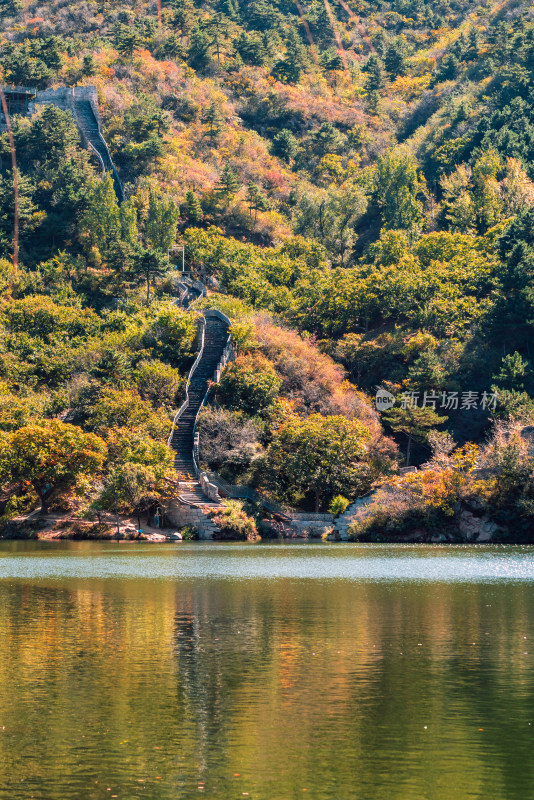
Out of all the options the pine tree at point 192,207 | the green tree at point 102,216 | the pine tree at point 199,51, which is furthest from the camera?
the pine tree at point 199,51

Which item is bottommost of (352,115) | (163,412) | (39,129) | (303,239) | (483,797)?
(483,797)

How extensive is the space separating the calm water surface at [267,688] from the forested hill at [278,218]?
24029mm

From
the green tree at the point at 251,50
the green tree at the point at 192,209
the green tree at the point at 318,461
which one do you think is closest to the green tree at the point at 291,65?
the green tree at the point at 251,50

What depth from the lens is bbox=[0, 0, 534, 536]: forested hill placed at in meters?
67.0

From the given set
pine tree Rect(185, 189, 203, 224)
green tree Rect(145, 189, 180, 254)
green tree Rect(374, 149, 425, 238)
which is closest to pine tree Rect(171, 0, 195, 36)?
pine tree Rect(185, 189, 203, 224)

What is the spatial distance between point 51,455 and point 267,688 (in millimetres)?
37629

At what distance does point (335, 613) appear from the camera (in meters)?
28.4

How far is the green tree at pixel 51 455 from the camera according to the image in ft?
181

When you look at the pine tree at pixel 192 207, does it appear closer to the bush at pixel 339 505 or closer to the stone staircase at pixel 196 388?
the stone staircase at pixel 196 388

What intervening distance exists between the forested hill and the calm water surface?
946 inches

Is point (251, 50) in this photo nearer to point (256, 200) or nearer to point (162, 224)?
point (256, 200)

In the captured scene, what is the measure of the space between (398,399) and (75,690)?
51264mm

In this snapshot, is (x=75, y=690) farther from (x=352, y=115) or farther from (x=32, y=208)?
(x=352, y=115)

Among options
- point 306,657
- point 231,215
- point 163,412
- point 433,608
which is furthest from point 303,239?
point 306,657
